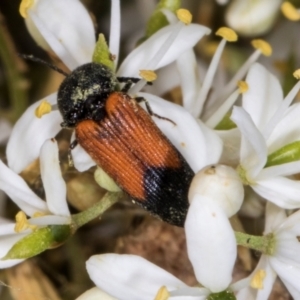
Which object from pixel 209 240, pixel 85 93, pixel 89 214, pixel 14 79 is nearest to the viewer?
pixel 209 240

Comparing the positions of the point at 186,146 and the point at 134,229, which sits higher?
the point at 186,146

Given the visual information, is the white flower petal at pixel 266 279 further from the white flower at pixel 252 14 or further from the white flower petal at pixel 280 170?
the white flower at pixel 252 14

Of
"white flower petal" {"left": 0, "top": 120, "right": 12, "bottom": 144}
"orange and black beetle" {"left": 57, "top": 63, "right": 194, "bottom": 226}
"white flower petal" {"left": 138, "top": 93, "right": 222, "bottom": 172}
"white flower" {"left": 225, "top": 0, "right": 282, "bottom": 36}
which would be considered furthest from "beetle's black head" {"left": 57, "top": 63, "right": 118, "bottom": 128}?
"white flower" {"left": 225, "top": 0, "right": 282, "bottom": 36}

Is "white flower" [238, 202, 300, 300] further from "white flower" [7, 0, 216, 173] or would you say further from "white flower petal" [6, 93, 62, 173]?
"white flower petal" [6, 93, 62, 173]

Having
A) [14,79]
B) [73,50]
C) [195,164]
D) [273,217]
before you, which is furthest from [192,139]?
[14,79]

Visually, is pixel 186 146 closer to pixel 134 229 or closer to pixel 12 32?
pixel 134 229

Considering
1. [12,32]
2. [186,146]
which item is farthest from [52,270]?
[12,32]

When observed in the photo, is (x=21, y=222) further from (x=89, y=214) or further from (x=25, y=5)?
(x=25, y=5)
